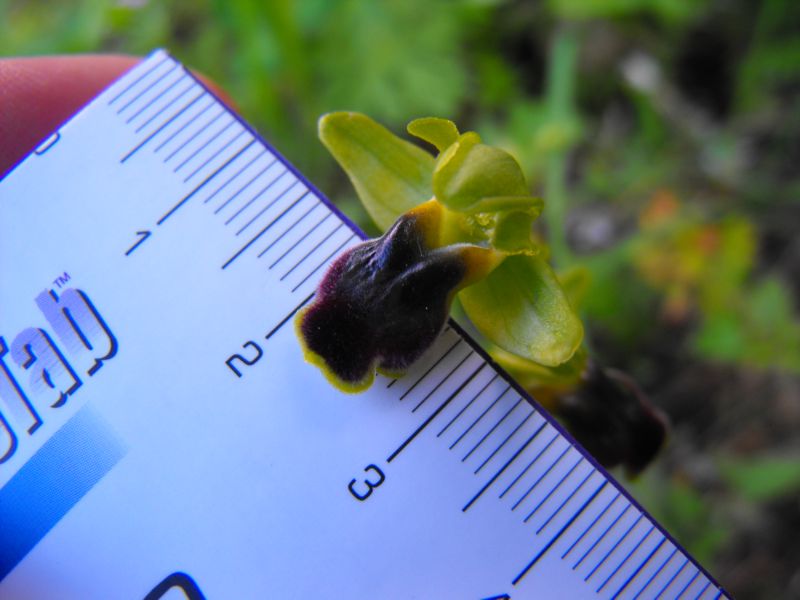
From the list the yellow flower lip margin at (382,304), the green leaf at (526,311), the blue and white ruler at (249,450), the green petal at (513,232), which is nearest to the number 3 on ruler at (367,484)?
the blue and white ruler at (249,450)

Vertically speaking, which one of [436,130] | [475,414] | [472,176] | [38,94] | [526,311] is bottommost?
[475,414]

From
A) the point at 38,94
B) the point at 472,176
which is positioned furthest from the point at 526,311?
the point at 38,94

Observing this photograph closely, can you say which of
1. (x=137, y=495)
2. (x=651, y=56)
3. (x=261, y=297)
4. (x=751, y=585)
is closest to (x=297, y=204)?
(x=261, y=297)

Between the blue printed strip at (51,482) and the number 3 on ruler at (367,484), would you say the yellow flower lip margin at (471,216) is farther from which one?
the blue printed strip at (51,482)

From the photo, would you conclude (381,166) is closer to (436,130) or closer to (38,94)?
(436,130)

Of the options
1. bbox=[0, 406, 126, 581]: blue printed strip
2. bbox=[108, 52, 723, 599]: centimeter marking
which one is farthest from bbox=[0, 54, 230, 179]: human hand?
bbox=[0, 406, 126, 581]: blue printed strip

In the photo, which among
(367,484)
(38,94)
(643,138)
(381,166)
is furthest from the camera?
(643,138)
